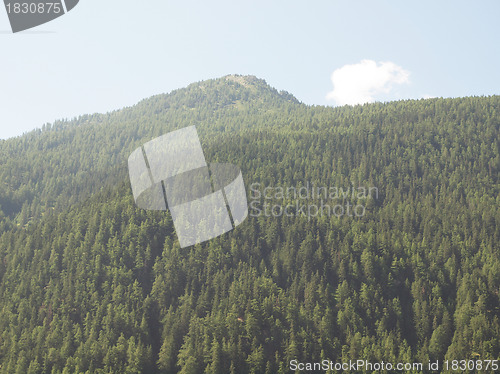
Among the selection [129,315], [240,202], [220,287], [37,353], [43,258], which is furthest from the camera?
[240,202]

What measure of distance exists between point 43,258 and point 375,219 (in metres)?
115

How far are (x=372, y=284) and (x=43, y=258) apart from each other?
105 m

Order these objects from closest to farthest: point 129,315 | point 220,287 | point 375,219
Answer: point 129,315 < point 220,287 < point 375,219

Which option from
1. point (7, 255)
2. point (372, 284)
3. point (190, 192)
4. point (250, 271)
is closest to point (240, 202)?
point (190, 192)

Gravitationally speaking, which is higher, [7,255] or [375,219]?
[7,255]

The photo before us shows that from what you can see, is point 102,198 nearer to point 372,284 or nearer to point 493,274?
point 372,284

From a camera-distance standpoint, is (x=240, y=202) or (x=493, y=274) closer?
(x=493, y=274)

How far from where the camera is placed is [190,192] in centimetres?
19175

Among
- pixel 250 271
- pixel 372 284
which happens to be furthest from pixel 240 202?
pixel 372 284

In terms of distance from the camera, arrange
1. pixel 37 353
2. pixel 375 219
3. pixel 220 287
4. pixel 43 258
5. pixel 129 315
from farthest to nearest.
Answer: pixel 375 219 < pixel 43 258 < pixel 220 287 < pixel 129 315 < pixel 37 353

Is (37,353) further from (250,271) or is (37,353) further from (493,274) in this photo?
(493,274)

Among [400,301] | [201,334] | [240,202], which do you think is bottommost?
[400,301]

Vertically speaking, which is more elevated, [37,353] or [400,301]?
Answer: [37,353]

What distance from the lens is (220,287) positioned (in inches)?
5837
